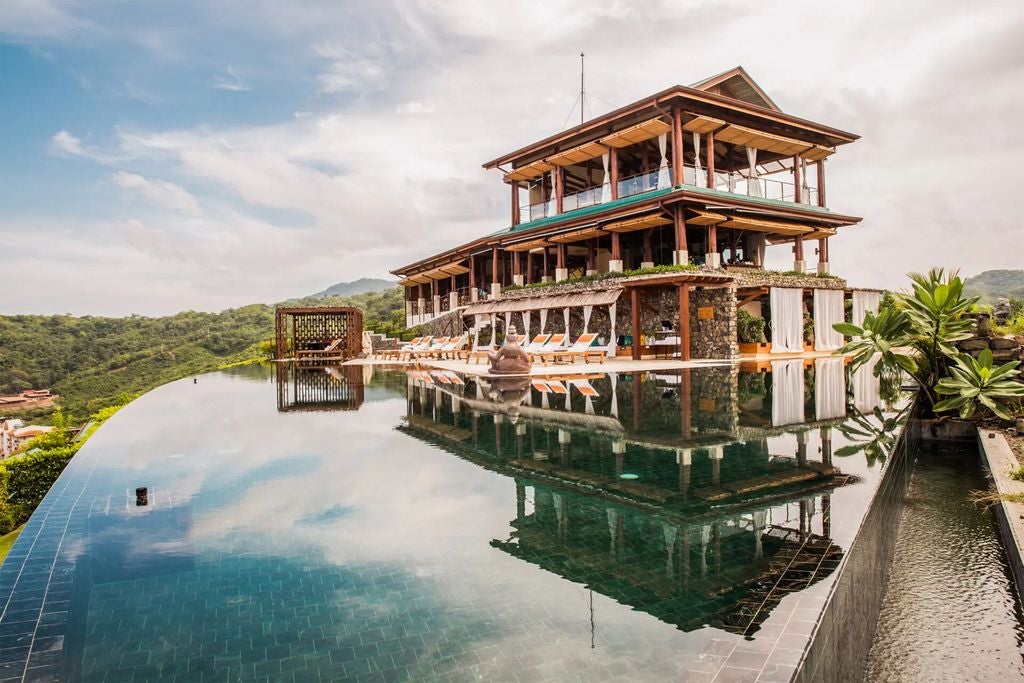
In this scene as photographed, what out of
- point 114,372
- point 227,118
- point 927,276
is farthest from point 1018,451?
point 114,372

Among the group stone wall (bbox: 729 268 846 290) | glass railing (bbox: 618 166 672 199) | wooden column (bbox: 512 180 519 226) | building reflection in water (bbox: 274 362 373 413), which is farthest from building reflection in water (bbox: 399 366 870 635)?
wooden column (bbox: 512 180 519 226)

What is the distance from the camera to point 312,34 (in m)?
19.0

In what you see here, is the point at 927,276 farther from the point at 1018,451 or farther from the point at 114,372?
the point at 114,372

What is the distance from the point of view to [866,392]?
9984 mm

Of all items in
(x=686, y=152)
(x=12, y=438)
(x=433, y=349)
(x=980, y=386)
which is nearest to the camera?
(x=980, y=386)

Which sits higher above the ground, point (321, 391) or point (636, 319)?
point (636, 319)

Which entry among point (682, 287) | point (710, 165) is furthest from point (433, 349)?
point (710, 165)

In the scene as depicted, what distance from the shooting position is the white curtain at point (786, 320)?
1942cm

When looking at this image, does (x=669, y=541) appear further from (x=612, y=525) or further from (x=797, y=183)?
(x=797, y=183)

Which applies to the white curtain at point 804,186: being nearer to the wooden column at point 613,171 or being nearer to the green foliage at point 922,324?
the wooden column at point 613,171

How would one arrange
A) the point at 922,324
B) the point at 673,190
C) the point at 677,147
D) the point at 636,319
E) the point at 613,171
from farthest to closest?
the point at 613,171, the point at 677,147, the point at 673,190, the point at 636,319, the point at 922,324

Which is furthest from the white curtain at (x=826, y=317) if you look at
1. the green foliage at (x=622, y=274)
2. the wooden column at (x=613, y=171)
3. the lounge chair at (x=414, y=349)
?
the lounge chair at (x=414, y=349)

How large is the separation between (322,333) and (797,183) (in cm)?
2059

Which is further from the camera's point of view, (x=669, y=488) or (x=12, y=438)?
(x=12, y=438)
